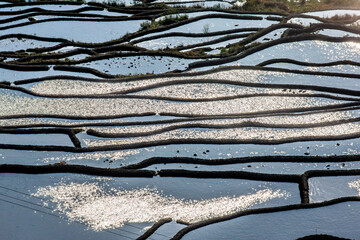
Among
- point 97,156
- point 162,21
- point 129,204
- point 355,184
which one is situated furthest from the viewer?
point 162,21

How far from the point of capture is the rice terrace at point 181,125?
1255 cm

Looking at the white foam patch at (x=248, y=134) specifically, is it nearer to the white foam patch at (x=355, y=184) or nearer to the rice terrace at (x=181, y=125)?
the rice terrace at (x=181, y=125)

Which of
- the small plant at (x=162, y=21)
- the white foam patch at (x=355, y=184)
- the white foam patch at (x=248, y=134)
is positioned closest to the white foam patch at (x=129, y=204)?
the white foam patch at (x=355, y=184)

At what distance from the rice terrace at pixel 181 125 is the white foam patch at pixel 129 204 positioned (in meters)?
0.05

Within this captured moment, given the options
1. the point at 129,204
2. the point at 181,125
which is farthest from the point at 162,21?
the point at 129,204

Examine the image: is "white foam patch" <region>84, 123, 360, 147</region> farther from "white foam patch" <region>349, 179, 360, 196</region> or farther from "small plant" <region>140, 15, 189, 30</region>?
"small plant" <region>140, 15, 189, 30</region>

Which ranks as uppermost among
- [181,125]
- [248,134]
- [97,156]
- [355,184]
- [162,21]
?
[162,21]

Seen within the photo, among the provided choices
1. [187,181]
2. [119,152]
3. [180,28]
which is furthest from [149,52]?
[187,181]

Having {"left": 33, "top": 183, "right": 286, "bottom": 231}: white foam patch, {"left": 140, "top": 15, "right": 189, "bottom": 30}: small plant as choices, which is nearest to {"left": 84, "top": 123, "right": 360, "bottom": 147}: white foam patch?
{"left": 33, "top": 183, "right": 286, "bottom": 231}: white foam patch

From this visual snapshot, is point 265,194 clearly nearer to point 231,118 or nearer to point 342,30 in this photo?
point 231,118

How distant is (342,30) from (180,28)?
8149 mm

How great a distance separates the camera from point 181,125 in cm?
1719

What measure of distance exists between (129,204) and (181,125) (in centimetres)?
468

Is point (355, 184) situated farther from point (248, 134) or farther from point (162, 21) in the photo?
point (162, 21)
